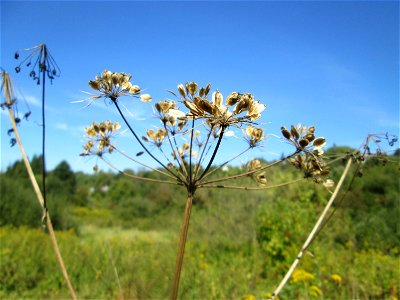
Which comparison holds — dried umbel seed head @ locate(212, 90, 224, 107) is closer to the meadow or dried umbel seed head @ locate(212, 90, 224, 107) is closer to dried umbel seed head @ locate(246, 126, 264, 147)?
dried umbel seed head @ locate(246, 126, 264, 147)

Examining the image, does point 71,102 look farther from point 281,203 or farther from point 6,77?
point 281,203

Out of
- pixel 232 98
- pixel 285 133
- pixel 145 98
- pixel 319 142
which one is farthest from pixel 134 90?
pixel 319 142

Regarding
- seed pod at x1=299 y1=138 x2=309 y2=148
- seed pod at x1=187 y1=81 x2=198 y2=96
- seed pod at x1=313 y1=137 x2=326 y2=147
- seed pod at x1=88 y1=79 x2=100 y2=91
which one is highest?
seed pod at x1=88 y1=79 x2=100 y2=91

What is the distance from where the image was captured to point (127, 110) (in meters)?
1.18

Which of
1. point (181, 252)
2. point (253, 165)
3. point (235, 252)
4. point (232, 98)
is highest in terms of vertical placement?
point (232, 98)

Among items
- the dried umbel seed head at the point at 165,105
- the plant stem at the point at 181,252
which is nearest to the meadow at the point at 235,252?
the plant stem at the point at 181,252

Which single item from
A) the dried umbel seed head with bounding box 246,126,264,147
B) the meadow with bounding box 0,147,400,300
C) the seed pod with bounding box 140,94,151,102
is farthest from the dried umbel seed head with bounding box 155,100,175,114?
the meadow with bounding box 0,147,400,300

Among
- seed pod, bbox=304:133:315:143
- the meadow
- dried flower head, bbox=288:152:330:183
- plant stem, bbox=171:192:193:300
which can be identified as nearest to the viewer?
plant stem, bbox=171:192:193:300

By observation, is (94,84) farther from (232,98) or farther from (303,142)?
(303,142)

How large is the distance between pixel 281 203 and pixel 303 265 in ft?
13.9

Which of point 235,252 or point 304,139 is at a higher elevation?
point 304,139

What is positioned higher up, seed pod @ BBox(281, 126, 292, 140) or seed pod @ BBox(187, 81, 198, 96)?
seed pod @ BBox(187, 81, 198, 96)

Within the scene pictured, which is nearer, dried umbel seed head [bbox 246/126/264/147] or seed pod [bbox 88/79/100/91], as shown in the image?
→ seed pod [bbox 88/79/100/91]

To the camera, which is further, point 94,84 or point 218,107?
point 94,84
